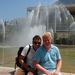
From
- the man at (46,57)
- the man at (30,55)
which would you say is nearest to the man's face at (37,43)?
the man at (30,55)

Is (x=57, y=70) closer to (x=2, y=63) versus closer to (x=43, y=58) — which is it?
(x=43, y=58)

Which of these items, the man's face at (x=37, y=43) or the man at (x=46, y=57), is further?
the man's face at (x=37, y=43)

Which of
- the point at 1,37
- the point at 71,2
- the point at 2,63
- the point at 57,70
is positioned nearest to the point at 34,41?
the point at 57,70

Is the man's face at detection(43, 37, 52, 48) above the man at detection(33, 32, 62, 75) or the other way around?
above

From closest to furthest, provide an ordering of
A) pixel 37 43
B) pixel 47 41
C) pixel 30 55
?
pixel 47 41 → pixel 37 43 → pixel 30 55

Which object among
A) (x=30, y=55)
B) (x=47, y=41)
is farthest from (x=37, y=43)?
(x=47, y=41)

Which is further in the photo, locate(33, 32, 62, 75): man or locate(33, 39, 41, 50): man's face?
locate(33, 39, 41, 50): man's face

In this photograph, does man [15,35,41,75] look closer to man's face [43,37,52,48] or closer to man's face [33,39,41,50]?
man's face [33,39,41,50]

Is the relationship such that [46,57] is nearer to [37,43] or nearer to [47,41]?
[47,41]

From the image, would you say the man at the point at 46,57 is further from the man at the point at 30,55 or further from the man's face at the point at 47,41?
the man at the point at 30,55

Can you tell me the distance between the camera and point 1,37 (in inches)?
1262

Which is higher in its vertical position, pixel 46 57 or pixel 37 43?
pixel 37 43

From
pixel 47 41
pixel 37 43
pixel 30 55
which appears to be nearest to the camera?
pixel 47 41

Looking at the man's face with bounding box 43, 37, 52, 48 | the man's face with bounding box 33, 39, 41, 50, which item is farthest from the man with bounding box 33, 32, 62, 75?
the man's face with bounding box 33, 39, 41, 50
